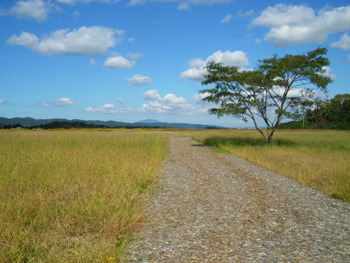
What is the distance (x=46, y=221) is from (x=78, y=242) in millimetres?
1368

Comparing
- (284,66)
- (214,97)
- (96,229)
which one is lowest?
(96,229)

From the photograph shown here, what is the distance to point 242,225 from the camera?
5684mm

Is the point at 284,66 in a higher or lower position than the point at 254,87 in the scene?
higher

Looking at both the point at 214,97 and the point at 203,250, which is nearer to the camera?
the point at 203,250

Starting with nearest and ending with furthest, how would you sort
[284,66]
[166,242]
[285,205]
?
[166,242] → [285,205] → [284,66]

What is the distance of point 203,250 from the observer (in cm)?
448

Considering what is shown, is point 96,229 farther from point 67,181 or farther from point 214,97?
point 214,97

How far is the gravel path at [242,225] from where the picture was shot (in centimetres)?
438

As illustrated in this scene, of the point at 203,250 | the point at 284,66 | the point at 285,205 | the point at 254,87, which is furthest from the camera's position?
the point at 254,87

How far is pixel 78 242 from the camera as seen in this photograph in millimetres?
4656

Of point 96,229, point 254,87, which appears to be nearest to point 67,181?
point 96,229

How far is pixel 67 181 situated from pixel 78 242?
5.05 meters

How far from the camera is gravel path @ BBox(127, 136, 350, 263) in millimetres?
4383

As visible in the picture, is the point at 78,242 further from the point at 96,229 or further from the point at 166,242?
the point at 166,242
